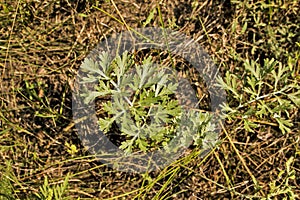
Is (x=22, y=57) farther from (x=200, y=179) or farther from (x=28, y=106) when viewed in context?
(x=200, y=179)

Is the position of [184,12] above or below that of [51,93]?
above

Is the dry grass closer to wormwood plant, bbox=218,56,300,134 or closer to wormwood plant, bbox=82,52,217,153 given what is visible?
wormwood plant, bbox=218,56,300,134

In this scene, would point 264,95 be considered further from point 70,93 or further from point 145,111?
point 70,93

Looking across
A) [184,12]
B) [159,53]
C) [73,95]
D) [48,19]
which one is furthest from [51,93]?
[184,12]

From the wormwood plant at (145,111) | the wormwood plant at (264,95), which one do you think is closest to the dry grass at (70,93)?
the wormwood plant at (264,95)

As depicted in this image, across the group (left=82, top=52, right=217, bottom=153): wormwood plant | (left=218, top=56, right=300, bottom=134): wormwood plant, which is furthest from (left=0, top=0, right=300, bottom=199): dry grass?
(left=82, top=52, right=217, bottom=153): wormwood plant

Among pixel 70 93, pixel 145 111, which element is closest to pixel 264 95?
pixel 145 111

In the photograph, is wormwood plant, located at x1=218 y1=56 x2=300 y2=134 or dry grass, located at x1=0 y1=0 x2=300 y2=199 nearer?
wormwood plant, located at x1=218 y1=56 x2=300 y2=134

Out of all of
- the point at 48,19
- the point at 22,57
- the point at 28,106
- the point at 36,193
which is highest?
the point at 48,19
